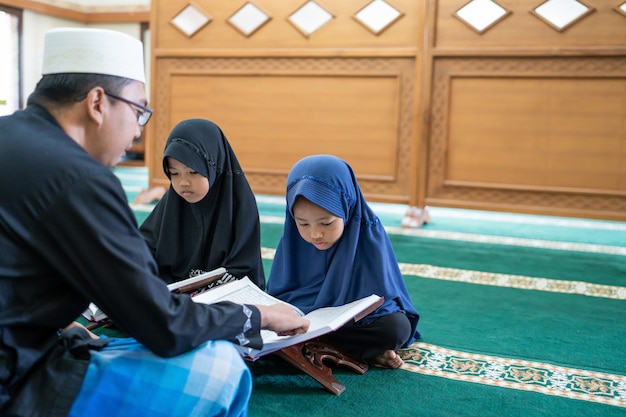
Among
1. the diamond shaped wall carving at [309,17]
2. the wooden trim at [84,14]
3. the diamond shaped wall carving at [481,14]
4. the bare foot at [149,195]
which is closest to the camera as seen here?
the diamond shaped wall carving at [481,14]

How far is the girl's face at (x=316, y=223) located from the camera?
188cm

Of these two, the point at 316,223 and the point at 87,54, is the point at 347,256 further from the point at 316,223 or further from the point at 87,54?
the point at 87,54

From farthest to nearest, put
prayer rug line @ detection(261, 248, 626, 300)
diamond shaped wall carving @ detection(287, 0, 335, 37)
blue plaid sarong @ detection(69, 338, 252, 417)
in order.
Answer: diamond shaped wall carving @ detection(287, 0, 335, 37)
prayer rug line @ detection(261, 248, 626, 300)
blue plaid sarong @ detection(69, 338, 252, 417)

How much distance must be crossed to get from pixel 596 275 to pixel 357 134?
1954 mm

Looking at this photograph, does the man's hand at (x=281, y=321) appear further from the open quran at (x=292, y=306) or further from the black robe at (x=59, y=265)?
the black robe at (x=59, y=265)

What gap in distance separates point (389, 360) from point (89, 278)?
107 cm

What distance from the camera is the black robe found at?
110cm

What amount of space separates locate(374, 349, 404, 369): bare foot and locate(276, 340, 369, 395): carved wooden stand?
0.06 metres

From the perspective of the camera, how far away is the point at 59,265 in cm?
112

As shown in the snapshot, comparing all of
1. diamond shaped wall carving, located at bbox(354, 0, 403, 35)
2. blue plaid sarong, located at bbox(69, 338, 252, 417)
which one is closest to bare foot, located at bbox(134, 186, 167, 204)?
diamond shaped wall carving, located at bbox(354, 0, 403, 35)

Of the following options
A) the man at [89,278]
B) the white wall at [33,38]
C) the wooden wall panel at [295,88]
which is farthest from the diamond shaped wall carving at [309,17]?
the white wall at [33,38]

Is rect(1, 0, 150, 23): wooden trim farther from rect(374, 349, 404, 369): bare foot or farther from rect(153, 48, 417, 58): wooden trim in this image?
rect(374, 349, 404, 369): bare foot

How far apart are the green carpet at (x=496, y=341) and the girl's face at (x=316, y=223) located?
385mm

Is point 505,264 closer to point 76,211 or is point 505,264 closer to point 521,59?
point 521,59
